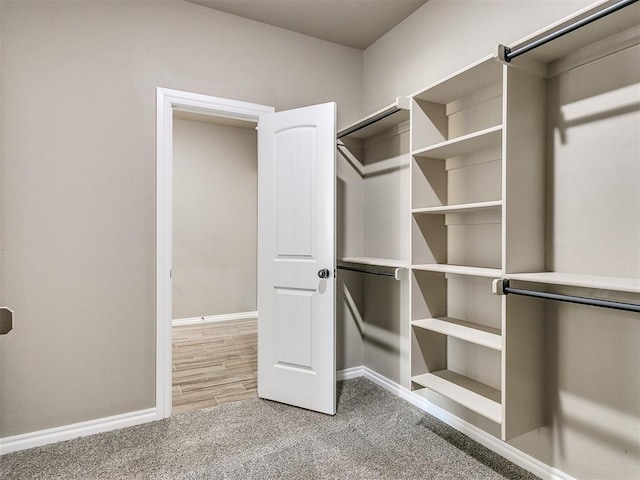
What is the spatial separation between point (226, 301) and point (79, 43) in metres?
3.75

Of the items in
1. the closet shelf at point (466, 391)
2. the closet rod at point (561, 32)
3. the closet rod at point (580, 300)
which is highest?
the closet rod at point (561, 32)

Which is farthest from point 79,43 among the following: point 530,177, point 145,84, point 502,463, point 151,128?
point 502,463

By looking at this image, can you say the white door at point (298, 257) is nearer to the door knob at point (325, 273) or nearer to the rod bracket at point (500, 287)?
the door knob at point (325, 273)

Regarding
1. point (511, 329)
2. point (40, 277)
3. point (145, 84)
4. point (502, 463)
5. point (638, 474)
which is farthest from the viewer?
point (145, 84)

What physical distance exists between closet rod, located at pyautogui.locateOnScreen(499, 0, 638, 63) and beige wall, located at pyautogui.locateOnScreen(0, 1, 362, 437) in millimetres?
1915

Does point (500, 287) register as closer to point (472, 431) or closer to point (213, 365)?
point (472, 431)

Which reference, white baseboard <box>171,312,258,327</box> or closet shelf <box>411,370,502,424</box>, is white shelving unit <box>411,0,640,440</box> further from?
white baseboard <box>171,312,258,327</box>

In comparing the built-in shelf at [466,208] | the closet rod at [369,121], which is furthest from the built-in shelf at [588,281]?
the closet rod at [369,121]

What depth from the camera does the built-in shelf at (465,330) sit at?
5.97ft

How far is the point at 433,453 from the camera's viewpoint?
208 cm

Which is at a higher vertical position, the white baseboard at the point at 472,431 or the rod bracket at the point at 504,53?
the rod bracket at the point at 504,53

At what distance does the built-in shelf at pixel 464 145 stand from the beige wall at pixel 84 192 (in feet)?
5.28

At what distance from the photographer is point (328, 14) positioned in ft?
9.07

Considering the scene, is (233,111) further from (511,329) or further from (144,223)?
(511,329)
